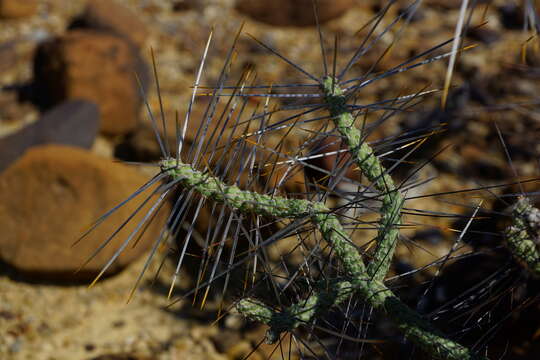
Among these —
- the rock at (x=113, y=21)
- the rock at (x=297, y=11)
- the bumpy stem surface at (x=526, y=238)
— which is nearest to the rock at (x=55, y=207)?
the rock at (x=113, y=21)

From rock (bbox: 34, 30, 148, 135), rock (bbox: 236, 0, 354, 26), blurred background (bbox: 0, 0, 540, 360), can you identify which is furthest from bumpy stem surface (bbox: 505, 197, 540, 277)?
rock (bbox: 236, 0, 354, 26)

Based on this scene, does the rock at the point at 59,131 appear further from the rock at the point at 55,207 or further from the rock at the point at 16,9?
the rock at the point at 16,9

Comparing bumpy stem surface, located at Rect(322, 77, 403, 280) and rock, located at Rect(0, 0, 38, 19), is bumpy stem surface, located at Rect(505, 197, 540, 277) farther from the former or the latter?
rock, located at Rect(0, 0, 38, 19)

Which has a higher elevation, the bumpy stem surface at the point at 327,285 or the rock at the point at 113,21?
the bumpy stem surface at the point at 327,285

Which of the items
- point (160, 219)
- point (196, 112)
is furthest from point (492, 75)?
point (160, 219)

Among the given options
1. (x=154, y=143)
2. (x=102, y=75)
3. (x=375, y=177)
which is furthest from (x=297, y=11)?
(x=375, y=177)

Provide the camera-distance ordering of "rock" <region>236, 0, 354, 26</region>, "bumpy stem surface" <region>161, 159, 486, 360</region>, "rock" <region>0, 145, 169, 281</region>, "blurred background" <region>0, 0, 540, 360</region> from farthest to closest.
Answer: "rock" <region>236, 0, 354, 26</region>
"rock" <region>0, 145, 169, 281</region>
"blurred background" <region>0, 0, 540, 360</region>
"bumpy stem surface" <region>161, 159, 486, 360</region>
